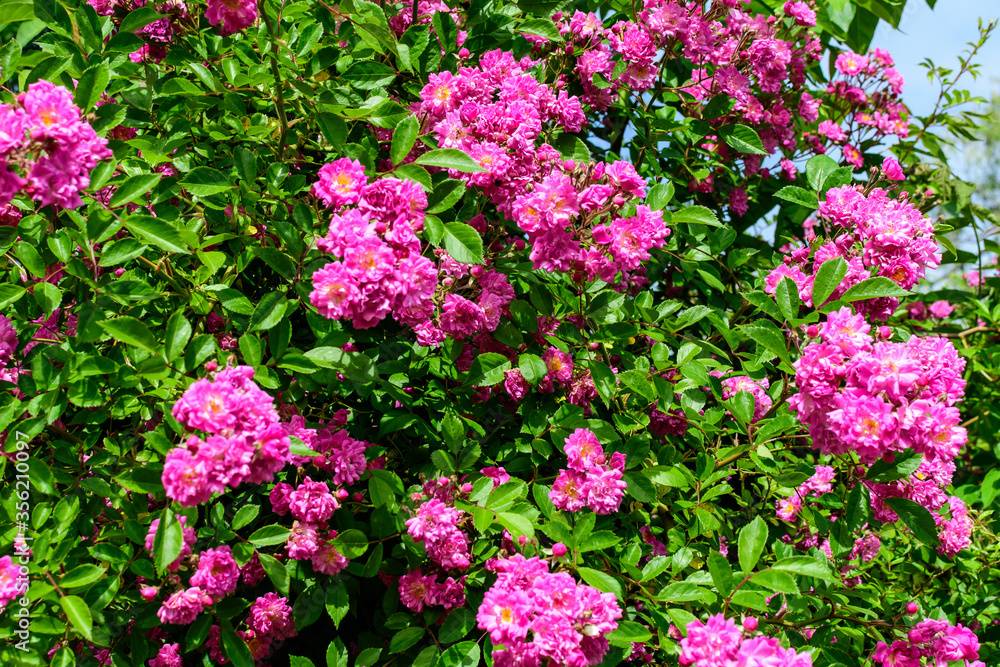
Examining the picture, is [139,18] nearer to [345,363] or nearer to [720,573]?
[345,363]

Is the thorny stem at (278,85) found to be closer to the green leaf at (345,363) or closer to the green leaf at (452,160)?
the green leaf at (452,160)

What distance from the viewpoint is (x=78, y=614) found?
4.50ft

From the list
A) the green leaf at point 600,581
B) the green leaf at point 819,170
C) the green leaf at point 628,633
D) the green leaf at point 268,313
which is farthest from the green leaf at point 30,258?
the green leaf at point 819,170

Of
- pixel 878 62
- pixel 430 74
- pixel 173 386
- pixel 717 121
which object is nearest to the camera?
pixel 173 386

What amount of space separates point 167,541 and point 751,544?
4.10 ft

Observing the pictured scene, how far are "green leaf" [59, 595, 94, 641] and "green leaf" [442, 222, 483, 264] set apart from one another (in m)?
1.03

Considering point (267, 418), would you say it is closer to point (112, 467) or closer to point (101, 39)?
point (112, 467)

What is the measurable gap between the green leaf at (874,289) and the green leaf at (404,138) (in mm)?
1080

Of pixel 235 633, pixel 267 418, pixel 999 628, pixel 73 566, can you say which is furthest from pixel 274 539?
pixel 999 628

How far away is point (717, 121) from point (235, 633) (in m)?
2.10

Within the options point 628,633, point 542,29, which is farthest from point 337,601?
point 542,29

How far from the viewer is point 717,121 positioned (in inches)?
93.2

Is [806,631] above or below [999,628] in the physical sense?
above
